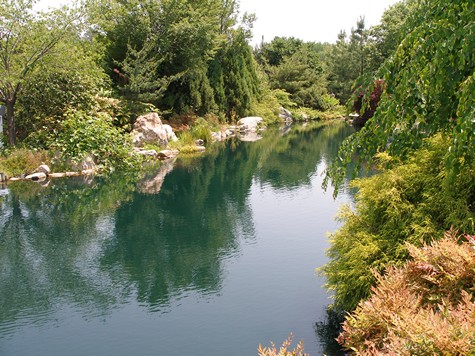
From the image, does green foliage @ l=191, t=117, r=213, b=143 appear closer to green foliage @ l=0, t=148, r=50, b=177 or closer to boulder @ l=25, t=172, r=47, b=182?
green foliage @ l=0, t=148, r=50, b=177

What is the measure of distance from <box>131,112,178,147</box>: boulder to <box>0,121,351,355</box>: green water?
16.4 feet

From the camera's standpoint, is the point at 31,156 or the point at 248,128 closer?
the point at 31,156

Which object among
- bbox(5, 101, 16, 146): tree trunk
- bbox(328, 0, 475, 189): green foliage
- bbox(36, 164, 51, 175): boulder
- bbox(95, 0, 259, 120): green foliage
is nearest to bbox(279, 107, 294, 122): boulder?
bbox(95, 0, 259, 120): green foliage

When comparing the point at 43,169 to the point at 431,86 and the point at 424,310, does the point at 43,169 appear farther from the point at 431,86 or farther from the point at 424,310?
the point at 424,310

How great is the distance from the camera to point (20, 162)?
15516mm

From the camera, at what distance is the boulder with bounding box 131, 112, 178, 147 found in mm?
20125

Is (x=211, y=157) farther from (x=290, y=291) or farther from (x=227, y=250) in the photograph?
(x=290, y=291)

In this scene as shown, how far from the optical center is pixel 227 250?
29.4 feet

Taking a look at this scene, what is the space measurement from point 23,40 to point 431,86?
1478cm

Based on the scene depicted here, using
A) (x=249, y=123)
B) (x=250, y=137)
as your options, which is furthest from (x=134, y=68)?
(x=249, y=123)

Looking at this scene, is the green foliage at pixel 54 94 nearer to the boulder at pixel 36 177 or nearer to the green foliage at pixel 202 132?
the boulder at pixel 36 177

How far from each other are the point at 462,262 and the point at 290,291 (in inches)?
135

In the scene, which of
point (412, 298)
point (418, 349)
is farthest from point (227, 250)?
point (418, 349)

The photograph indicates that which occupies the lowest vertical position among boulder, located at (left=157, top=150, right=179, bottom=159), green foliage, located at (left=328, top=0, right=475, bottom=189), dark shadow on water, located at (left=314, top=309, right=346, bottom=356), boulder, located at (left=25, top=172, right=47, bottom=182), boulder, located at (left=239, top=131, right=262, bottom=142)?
dark shadow on water, located at (left=314, top=309, right=346, bottom=356)
